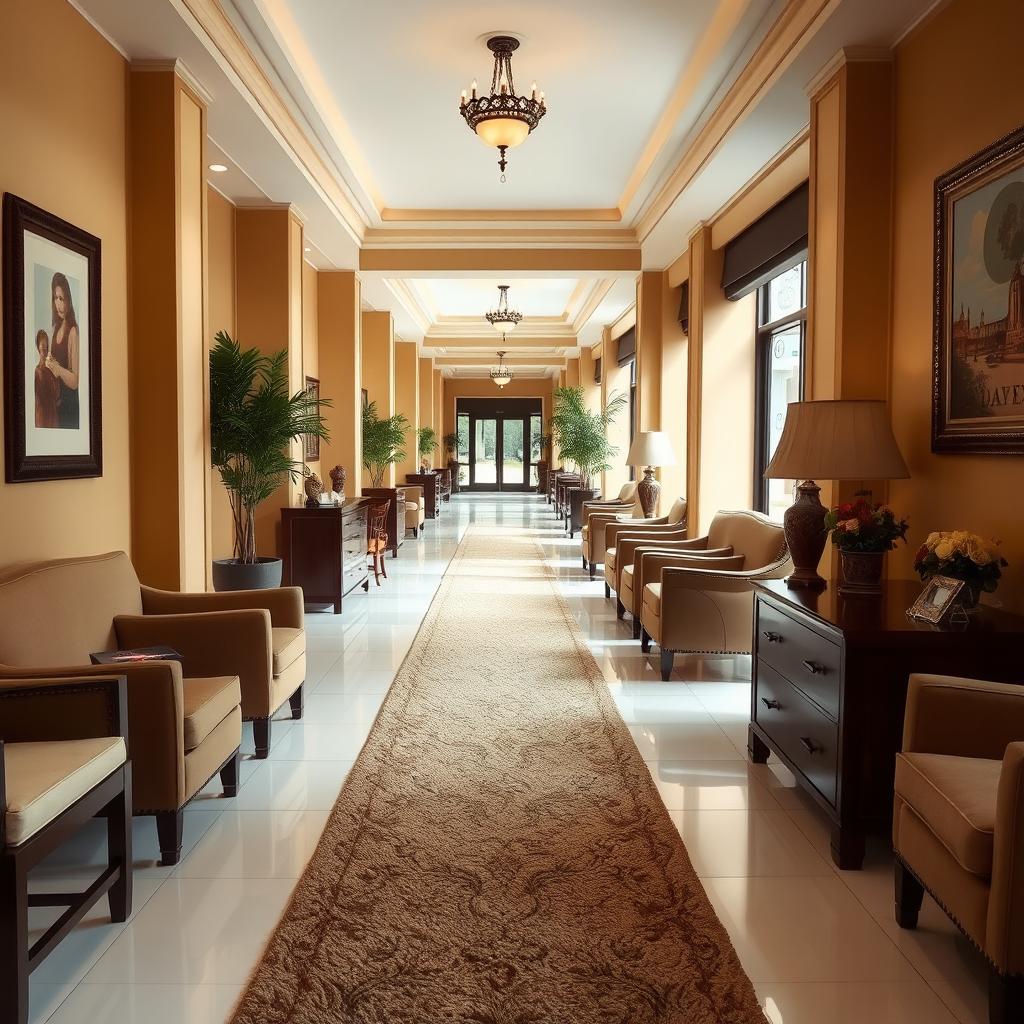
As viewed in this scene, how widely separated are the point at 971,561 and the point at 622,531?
493cm

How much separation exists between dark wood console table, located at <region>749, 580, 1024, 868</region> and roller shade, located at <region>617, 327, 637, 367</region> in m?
10.7

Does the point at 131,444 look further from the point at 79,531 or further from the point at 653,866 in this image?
A: the point at 653,866

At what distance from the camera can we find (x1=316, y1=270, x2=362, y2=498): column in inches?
382

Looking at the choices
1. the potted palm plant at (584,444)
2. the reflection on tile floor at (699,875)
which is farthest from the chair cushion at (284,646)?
the potted palm plant at (584,444)

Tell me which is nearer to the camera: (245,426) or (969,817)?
(969,817)

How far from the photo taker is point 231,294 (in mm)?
7418

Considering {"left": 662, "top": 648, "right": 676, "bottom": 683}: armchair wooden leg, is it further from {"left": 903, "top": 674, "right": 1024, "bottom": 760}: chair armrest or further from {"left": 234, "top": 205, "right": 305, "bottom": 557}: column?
{"left": 234, "top": 205, "right": 305, "bottom": 557}: column

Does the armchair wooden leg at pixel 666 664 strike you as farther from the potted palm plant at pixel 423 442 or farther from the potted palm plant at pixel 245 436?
the potted palm plant at pixel 423 442

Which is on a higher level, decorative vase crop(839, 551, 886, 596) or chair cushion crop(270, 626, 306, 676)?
decorative vase crop(839, 551, 886, 596)

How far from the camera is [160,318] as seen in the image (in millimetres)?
4781

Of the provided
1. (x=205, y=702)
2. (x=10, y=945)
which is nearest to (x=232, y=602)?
(x=205, y=702)

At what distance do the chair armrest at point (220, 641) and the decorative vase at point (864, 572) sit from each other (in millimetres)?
2419

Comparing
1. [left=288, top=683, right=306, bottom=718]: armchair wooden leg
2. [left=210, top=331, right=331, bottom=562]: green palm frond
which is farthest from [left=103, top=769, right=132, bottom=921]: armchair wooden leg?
[left=210, top=331, right=331, bottom=562]: green palm frond

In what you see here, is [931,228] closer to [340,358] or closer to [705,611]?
[705,611]
